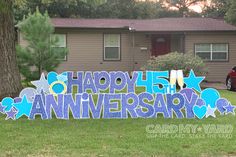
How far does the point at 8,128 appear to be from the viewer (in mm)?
8578

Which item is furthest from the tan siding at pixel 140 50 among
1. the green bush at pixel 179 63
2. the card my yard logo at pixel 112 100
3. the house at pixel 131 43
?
the card my yard logo at pixel 112 100

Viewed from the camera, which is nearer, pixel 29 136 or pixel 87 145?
pixel 87 145

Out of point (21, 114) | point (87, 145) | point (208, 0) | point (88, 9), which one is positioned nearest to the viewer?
point (87, 145)

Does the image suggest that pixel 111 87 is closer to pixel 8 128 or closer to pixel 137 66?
pixel 8 128

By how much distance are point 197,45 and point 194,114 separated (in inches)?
555

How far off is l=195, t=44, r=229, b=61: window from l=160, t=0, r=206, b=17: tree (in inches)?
947

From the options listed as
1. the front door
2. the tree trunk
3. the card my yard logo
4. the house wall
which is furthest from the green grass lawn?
the front door

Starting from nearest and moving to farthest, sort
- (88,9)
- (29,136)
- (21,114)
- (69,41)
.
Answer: (29,136), (21,114), (69,41), (88,9)

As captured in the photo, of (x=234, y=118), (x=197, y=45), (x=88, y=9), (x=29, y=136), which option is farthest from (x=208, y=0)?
(x=29, y=136)

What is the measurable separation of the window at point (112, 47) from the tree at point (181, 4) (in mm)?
25167

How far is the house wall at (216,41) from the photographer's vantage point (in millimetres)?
23266

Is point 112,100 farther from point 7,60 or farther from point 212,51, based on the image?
point 212,51

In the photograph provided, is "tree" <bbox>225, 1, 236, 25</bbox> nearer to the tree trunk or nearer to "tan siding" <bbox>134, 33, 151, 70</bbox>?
"tan siding" <bbox>134, 33, 151, 70</bbox>

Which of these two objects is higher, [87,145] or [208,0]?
[208,0]
